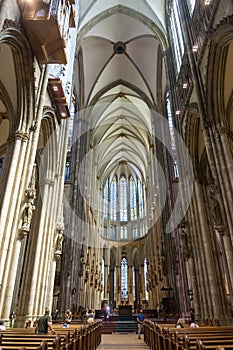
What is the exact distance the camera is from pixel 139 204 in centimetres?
4138

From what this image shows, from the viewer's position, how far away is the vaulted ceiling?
20609 mm

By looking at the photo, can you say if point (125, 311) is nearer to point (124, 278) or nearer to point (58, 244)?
point (58, 244)

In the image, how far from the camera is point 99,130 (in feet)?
104

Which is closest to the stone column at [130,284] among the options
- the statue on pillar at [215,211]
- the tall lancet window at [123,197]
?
the tall lancet window at [123,197]

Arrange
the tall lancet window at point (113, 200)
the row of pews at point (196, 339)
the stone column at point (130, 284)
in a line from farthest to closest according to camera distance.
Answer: the tall lancet window at point (113, 200)
the stone column at point (130, 284)
the row of pews at point (196, 339)

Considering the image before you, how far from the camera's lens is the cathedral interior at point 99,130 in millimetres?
9164

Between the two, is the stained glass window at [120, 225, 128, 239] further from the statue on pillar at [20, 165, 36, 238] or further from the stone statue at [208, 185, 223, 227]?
the statue on pillar at [20, 165, 36, 238]

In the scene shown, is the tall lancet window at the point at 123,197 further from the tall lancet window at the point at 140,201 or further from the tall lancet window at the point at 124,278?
the tall lancet window at the point at 124,278

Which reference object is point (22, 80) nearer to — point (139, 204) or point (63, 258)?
point (63, 258)

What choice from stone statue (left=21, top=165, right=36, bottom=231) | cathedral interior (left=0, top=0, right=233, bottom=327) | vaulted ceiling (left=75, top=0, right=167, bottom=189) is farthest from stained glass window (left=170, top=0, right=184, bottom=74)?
stone statue (left=21, top=165, right=36, bottom=231)

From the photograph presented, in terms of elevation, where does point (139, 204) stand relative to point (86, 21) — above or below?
below

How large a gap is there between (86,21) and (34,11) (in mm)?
13118

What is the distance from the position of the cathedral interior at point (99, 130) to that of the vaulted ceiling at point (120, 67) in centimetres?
10

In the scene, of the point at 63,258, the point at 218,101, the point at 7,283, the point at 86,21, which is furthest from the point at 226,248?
the point at 86,21
